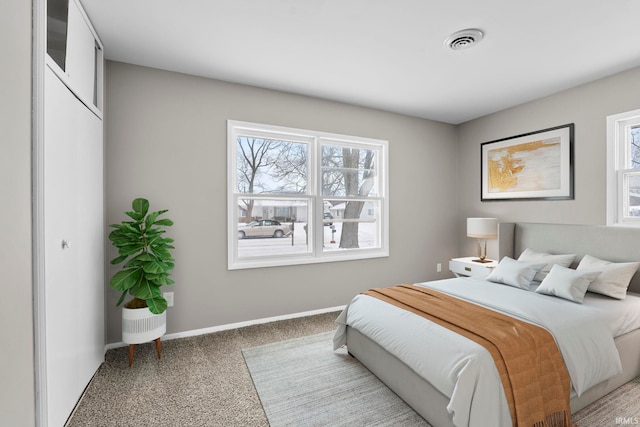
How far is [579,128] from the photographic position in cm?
322

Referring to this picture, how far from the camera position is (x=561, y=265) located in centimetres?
294

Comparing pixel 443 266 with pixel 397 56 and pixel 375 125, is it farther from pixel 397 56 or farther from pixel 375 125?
pixel 397 56

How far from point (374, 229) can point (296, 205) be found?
4.07 feet

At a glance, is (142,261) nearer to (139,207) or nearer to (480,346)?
(139,207)

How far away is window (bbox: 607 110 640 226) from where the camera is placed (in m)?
2.90

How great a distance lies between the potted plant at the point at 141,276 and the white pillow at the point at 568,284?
3.23m

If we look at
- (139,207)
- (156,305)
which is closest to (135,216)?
(139,207)

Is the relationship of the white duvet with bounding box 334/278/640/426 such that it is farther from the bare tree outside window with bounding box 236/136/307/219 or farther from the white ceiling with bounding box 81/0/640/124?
the white ceiling with bounding box 81/0/640/124

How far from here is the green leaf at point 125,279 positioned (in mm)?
2287

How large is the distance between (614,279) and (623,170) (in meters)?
1.21

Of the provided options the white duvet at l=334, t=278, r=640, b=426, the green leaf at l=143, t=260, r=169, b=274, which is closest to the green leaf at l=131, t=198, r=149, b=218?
the green leaf at l=143, t=260, r=169, b=274

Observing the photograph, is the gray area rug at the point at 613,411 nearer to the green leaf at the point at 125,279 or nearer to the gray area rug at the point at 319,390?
the gray area rug at the point at 319,390

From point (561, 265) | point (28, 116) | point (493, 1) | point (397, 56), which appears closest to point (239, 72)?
point (397, 56)

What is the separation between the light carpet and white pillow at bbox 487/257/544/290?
94 cm
